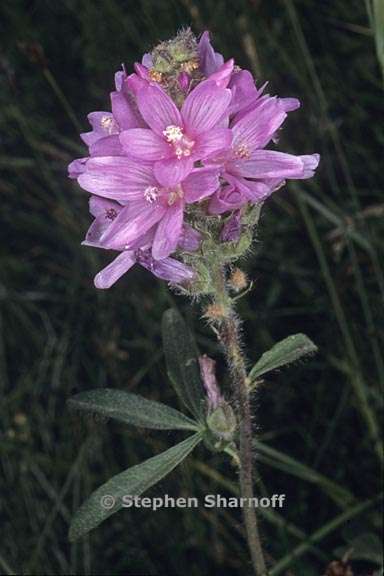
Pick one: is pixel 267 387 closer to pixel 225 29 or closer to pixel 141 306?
pixel 141 306

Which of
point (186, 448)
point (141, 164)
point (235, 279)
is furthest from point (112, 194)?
point (186, 448)

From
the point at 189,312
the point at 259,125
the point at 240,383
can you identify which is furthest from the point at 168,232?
the point at 189,312

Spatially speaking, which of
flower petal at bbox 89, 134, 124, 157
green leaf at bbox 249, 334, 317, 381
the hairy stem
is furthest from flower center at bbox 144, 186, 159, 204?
green leaf at bbox 249, 334, 317, 381

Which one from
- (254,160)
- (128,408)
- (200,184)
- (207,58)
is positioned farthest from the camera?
(128,408)

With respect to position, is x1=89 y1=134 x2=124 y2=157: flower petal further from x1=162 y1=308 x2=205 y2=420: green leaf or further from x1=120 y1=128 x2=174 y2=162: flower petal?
x1=162 y1=308 x2=205 y2=420: green leaf

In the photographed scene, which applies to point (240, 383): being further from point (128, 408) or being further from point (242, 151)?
point (242, 151)
